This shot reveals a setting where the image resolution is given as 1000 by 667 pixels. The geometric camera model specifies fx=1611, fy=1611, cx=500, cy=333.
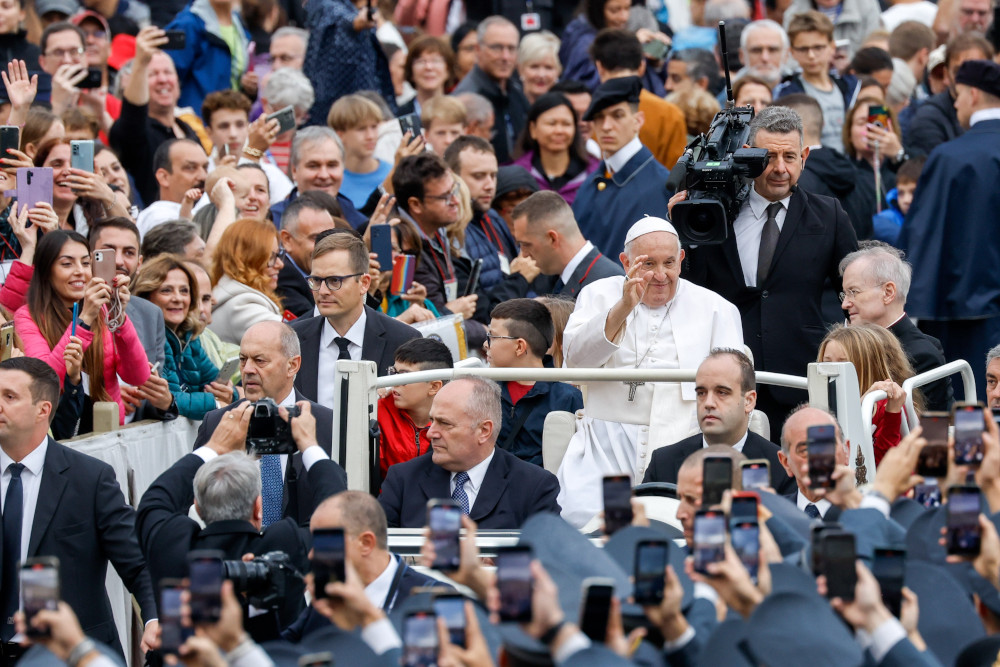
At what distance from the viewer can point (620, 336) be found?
23.1 feet

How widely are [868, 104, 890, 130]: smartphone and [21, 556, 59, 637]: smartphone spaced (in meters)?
8.06

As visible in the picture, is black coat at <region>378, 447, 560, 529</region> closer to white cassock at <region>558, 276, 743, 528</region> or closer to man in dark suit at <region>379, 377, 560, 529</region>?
man in dark suit at <region>379, 377, 560, 529</region>

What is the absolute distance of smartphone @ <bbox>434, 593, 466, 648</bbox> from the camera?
3979 millimetres

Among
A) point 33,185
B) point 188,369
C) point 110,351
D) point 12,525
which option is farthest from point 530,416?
point 33,185

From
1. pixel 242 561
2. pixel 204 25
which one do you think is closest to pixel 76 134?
pixel 204 25

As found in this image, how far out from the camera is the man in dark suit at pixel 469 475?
20.8ft

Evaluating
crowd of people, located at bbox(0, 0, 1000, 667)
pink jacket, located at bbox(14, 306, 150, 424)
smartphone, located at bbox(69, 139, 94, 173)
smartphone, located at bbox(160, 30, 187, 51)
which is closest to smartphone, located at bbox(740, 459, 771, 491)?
crowd of people, located at bbox(0, 0, 1000, 667)

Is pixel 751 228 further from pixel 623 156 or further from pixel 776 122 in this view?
pixel 623 156

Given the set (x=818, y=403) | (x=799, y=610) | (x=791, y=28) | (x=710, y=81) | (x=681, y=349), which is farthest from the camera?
(x=710, y=81)

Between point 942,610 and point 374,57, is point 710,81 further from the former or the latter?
point 942,610

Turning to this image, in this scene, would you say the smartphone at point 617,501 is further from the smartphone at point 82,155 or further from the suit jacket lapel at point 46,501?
the smartphone at point 82,155

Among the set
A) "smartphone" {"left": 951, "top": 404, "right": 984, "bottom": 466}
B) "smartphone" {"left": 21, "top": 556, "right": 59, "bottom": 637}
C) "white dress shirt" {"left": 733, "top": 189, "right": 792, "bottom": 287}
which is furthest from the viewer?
"white dress shirt" {"left": 733, "top": 189, "right": 792, "bottom": 287}

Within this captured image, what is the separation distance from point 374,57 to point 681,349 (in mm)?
5667

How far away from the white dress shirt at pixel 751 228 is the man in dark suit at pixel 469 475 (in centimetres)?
178
